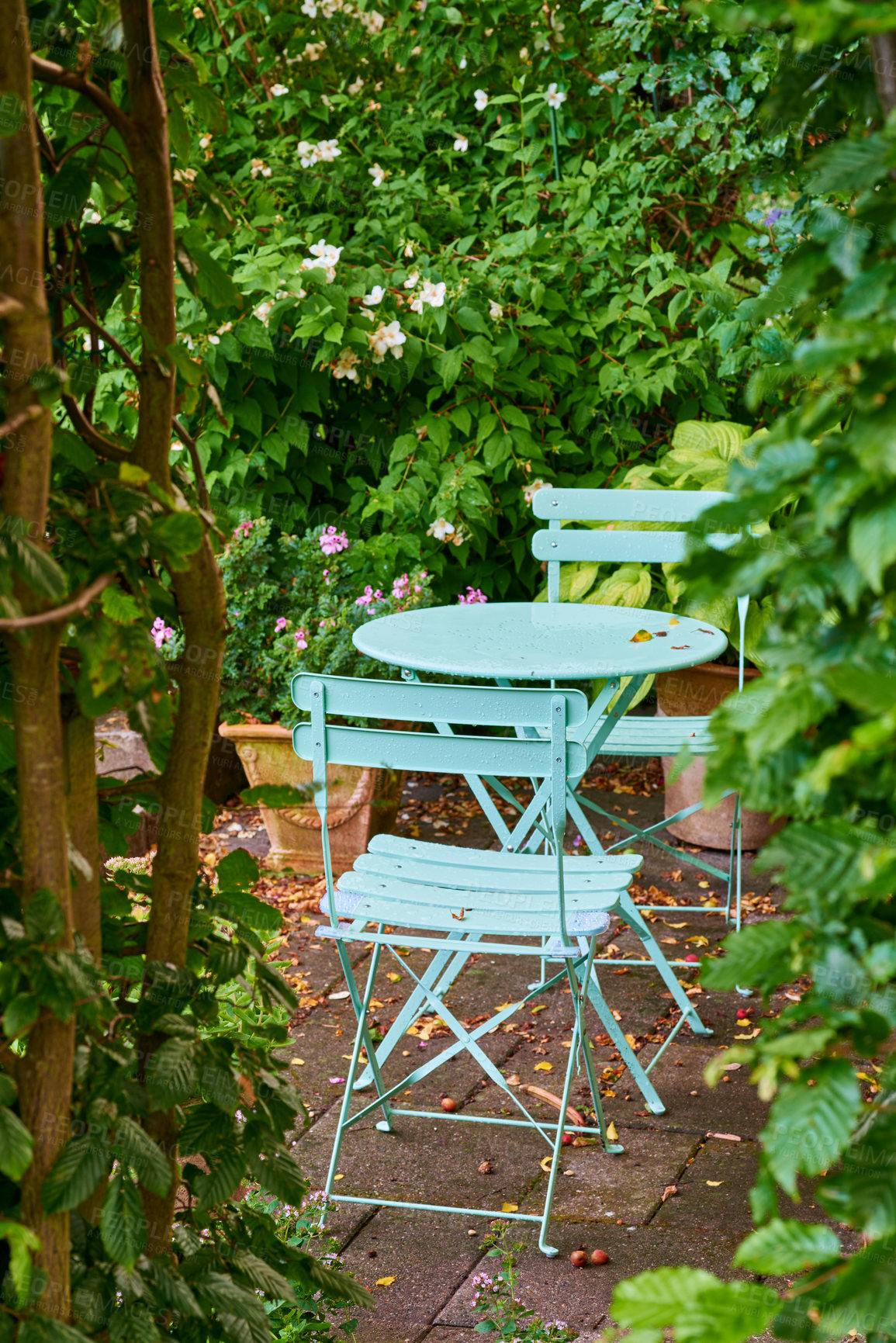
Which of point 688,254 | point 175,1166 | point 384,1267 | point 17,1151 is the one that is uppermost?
point 688,254

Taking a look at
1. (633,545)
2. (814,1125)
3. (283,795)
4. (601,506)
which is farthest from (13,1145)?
(601,506)

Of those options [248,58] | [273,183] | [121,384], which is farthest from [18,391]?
[248,58]

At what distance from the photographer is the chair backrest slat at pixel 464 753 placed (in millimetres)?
2346

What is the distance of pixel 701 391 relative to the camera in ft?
16.7

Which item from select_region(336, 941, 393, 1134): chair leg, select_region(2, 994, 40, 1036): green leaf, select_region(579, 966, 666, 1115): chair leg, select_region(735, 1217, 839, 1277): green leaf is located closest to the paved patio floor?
select_region(579, 966, 666, 1115): chair leg

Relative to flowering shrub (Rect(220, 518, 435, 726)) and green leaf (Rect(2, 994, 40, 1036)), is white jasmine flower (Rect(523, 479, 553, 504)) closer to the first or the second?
flowering shrub (Rect(220, 518, 435, 726))

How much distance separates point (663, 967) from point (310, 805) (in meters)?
1.46

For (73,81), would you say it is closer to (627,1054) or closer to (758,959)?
(758,959)

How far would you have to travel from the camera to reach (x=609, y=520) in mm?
3980

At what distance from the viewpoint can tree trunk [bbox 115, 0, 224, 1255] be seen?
4.48 ft

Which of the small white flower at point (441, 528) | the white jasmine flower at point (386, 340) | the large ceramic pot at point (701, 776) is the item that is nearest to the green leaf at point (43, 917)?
the large ceramic pot at point (701, 776)

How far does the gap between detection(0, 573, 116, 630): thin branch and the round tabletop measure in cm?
151

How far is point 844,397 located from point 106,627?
2.20 ft

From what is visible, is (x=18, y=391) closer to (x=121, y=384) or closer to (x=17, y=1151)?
(x=17, y=1151)
